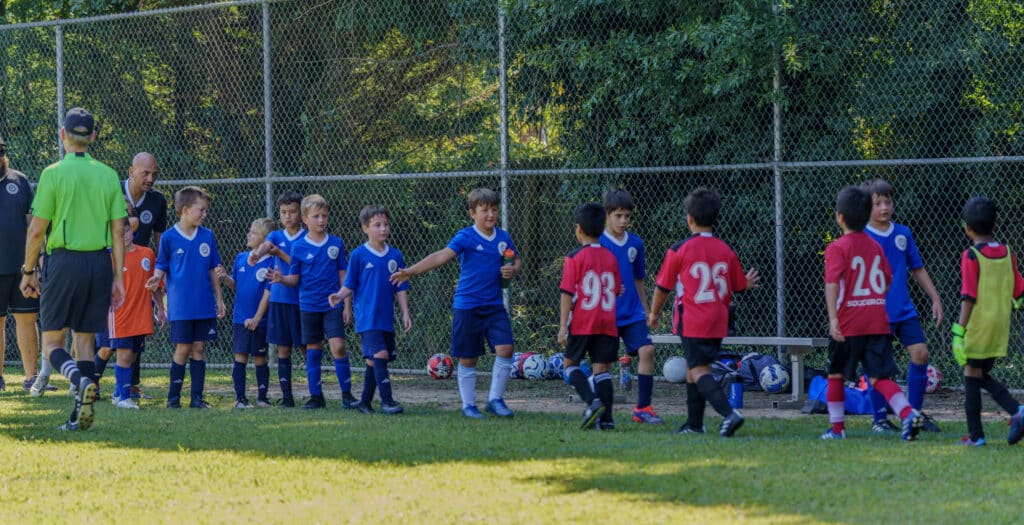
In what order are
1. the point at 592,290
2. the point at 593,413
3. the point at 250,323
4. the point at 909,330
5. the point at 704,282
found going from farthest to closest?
the point at 250,323
the point at 909,330
the point at 592,290
the point at 593,413
the point at 704,282

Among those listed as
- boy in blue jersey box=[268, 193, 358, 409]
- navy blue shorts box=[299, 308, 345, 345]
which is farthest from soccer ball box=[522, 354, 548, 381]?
navy blue shorts box=[299, 308, 345, 345]

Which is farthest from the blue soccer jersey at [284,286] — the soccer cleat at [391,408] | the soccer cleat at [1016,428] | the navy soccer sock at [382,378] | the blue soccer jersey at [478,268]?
the soccer cleat at [1016,428]

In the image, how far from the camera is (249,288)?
10.2 m

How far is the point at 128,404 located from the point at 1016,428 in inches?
251

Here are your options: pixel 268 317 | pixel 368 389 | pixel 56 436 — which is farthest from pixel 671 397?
pixel 56 436

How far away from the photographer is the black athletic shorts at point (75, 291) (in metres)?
8.30

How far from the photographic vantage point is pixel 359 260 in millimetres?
9492

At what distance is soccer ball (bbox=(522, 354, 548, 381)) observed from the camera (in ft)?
38.9

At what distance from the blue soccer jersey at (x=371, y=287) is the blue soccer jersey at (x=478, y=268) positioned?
1.96ft

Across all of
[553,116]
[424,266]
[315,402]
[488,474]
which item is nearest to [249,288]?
[315,402]

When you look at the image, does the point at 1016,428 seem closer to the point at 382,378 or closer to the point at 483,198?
the point at 483,198

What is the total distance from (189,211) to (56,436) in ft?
8.04

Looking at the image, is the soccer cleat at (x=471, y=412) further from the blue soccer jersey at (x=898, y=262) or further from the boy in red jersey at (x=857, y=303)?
the blue soccer jersey at (x=898, y=262)

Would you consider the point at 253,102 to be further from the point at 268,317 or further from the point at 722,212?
the point at 722,212
